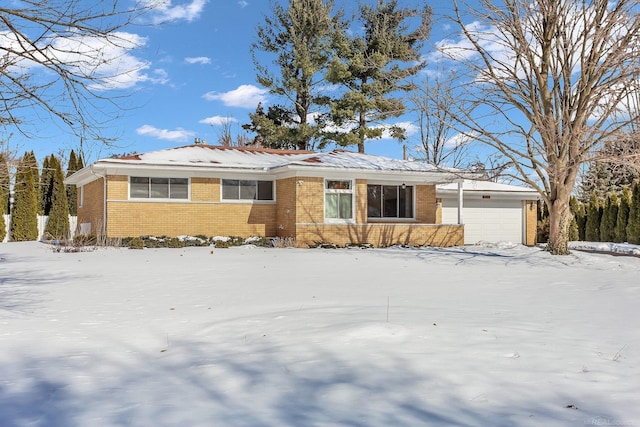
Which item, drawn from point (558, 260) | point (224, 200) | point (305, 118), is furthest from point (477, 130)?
point (305, 118)

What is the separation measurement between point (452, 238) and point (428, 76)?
335 inches

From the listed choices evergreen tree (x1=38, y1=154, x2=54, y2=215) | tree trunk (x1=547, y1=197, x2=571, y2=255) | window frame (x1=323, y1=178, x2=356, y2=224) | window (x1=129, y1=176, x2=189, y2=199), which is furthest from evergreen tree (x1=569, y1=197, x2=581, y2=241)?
evergreen tree (x1=38, y1=154, x2=54, y2=215)

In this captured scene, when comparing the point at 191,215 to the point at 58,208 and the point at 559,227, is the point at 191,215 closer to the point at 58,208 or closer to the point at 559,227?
the point at 58,208

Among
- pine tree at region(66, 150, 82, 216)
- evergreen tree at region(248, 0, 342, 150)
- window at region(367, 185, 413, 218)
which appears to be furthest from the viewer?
evergreen tree at region(248, 0, 342, 150)

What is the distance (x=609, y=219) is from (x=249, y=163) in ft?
57.3

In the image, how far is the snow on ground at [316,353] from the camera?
331cm

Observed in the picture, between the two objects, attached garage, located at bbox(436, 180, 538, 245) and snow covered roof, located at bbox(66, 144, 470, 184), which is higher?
snow covered roof, located at bbox(66, 144, 470, 184)

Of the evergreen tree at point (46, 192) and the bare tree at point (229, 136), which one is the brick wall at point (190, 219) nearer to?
the evergreen tree at point (46, 192)

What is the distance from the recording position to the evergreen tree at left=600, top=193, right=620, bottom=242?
24.8m

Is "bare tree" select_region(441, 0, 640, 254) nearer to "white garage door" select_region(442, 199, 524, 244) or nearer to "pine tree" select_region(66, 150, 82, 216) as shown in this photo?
"white garage door" select_region(442, 199, 524, 244)

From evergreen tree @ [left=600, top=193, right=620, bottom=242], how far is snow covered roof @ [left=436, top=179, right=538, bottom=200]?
138 inches

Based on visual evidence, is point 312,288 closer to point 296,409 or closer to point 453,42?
point 296,409

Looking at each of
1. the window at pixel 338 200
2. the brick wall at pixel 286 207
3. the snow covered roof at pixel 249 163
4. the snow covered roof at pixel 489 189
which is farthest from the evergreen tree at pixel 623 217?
the brick wall at pixel 286 207

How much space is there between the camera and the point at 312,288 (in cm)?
847
